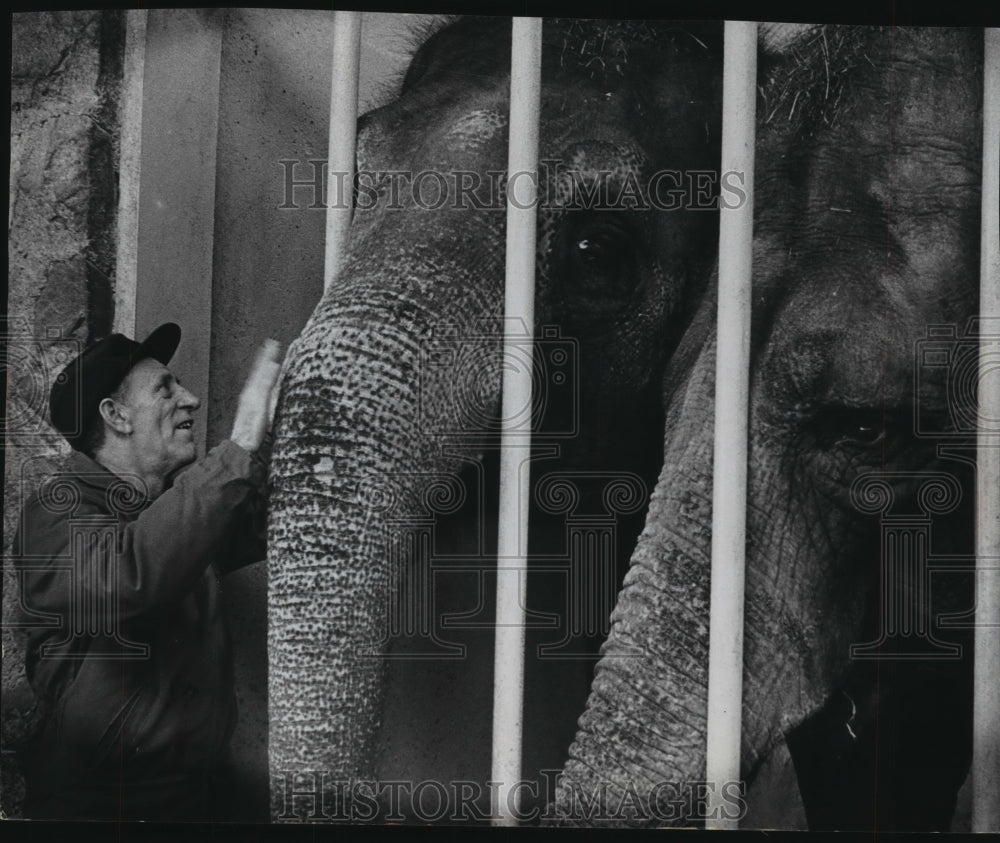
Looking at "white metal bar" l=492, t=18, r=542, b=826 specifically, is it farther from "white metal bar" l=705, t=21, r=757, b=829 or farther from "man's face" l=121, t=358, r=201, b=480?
"man's face" l=121, t=358, r=201, b=480

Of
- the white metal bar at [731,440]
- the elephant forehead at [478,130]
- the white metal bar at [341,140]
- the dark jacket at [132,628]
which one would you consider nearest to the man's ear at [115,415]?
the dark jacket at [132,628]

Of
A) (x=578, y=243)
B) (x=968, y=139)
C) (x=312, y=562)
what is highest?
(x=968, y=139)

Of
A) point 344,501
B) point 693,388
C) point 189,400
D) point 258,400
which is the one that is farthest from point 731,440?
point 189,400

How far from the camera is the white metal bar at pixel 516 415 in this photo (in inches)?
124

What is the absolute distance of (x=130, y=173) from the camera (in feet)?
10.7

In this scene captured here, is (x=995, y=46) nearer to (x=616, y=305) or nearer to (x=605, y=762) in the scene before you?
(x=616, y=305)

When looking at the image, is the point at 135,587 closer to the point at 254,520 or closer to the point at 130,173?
the point at 254,520

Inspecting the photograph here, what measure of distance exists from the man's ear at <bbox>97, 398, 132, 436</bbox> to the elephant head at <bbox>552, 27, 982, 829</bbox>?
1473 mm

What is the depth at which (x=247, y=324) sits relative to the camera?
3227 mm

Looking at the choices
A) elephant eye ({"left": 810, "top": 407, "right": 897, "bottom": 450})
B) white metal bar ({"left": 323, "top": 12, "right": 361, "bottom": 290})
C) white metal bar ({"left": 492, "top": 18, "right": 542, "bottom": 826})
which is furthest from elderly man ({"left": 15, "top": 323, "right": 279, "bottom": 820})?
elephant eye ({"left": 810, "top": 407, "right": 897, "bottom": 450})

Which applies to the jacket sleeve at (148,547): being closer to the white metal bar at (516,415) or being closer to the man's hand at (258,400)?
the man's hand at (258,400)

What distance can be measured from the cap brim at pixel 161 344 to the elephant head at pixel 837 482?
4.67ft

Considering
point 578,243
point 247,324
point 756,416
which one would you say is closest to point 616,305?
point 578,243

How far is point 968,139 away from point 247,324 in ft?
6.94
